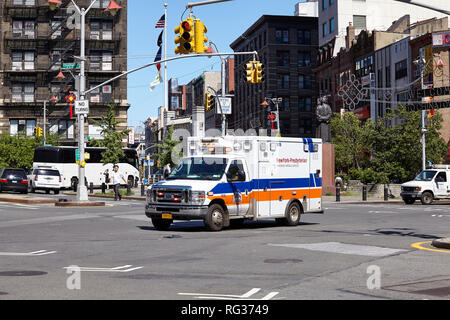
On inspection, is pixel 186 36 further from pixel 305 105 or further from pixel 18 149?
pixel 305 105

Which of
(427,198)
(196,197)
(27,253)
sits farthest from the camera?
(427,198)

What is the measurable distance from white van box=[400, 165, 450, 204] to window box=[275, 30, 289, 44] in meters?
67.3

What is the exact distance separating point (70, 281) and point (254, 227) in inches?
477

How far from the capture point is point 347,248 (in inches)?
591

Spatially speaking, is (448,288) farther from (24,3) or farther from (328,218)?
(24,3)

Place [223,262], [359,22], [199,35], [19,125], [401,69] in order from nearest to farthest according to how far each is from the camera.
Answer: [223,262] → [199,35] → [401,69] → [19,125] → [359,22]

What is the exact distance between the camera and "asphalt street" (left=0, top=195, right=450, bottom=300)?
9172mm

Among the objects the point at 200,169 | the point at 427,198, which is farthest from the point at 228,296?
the point at 427,198

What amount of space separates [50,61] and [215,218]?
70.9m

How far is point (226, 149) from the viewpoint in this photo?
2031cm

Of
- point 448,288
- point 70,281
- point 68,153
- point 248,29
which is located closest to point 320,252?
point 448,288

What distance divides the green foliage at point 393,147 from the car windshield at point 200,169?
118 feet

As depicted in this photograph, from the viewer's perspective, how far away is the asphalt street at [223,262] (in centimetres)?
917

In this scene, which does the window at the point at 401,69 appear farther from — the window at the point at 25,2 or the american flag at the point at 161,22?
the window at the point at 25,2
